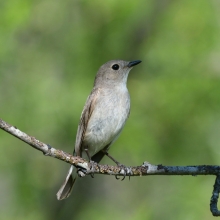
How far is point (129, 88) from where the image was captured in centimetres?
849

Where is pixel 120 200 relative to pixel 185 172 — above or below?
above

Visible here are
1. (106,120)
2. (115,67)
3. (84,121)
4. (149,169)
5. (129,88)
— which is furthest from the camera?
(129,88)

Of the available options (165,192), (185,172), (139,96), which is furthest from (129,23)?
(185,172)

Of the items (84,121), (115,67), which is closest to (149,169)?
(84,121)

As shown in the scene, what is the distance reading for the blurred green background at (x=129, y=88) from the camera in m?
7.80

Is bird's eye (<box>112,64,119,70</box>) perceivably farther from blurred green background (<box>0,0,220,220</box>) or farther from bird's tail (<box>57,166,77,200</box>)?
→ bird's tail (<box>57,166,77,200</box>)

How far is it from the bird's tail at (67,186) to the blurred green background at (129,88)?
4.78 ft

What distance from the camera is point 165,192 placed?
7.87 meters

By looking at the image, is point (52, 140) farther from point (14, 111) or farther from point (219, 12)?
point (219, 12)

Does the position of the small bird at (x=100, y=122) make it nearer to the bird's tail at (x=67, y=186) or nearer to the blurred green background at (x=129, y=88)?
the bird's tail at (x=67, y=186)

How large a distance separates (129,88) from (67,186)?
2659mm

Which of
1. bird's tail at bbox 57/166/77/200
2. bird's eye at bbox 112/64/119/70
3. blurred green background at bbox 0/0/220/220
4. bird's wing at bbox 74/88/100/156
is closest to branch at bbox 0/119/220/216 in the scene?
bird's wing at bbox 74/88/100/156

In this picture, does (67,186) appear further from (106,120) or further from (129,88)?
(129,88)

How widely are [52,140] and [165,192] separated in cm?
223
